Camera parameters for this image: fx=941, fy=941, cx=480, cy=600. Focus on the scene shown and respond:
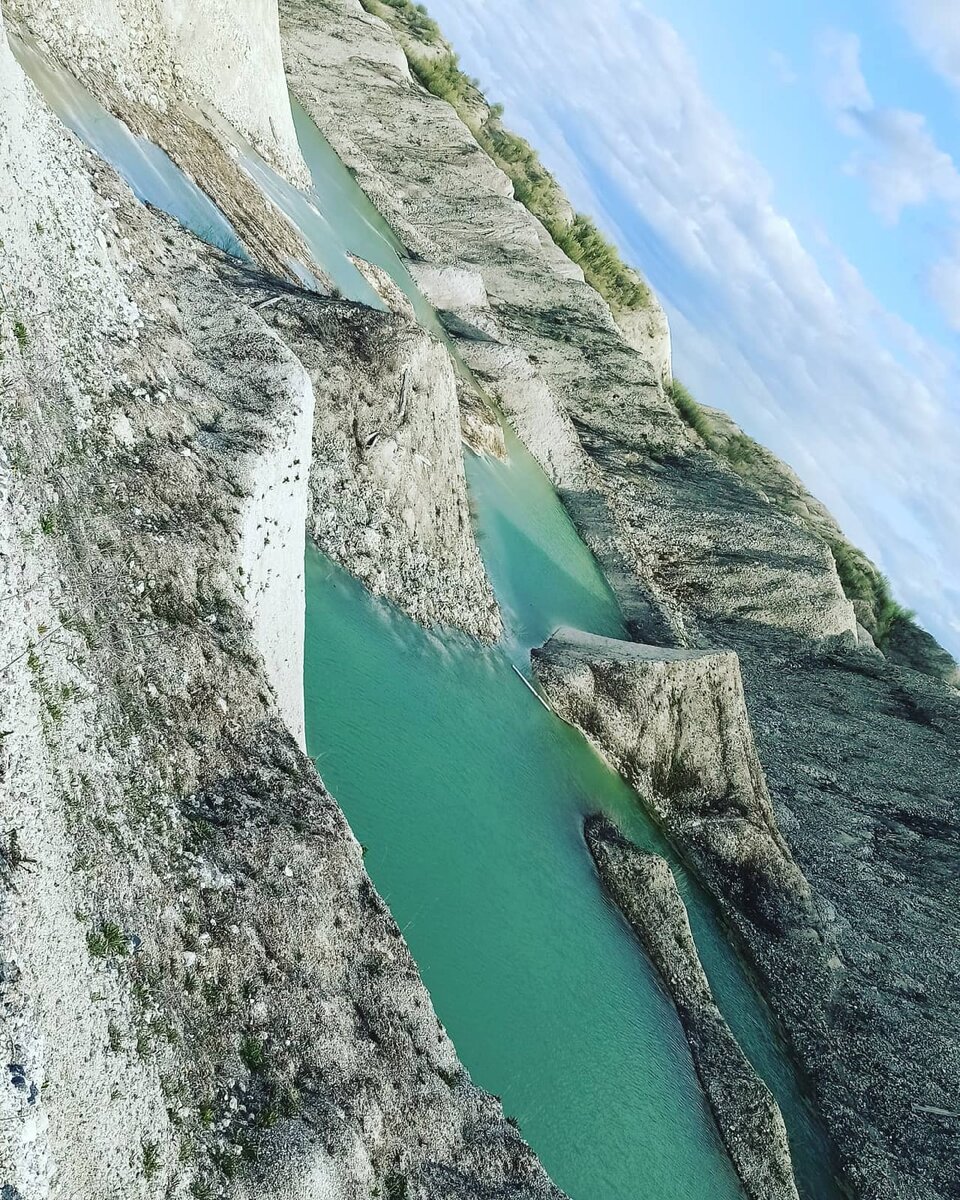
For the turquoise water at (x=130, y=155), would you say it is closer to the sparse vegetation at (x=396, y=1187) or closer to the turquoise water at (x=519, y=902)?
the turquoise water at (x=519, y=902)

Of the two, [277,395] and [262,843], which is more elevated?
[277,395]

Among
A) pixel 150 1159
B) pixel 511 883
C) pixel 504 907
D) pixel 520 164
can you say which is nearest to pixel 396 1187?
pixel 150 1159

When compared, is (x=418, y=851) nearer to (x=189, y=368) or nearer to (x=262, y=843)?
(x=262, y=843)

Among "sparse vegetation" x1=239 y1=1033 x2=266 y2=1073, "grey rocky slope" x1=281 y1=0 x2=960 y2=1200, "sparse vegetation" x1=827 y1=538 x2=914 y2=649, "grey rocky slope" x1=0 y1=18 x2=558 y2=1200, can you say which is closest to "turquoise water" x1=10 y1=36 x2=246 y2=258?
"grey rocky slope" x1=0 y1=18 x2=558 y2=1200

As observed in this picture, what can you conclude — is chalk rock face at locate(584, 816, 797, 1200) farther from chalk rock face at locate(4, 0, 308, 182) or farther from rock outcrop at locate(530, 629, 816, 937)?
chalk rock face at locate(4, 0, 308, 182)

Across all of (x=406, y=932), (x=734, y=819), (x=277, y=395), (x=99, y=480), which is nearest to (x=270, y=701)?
(x=99, y=480)
